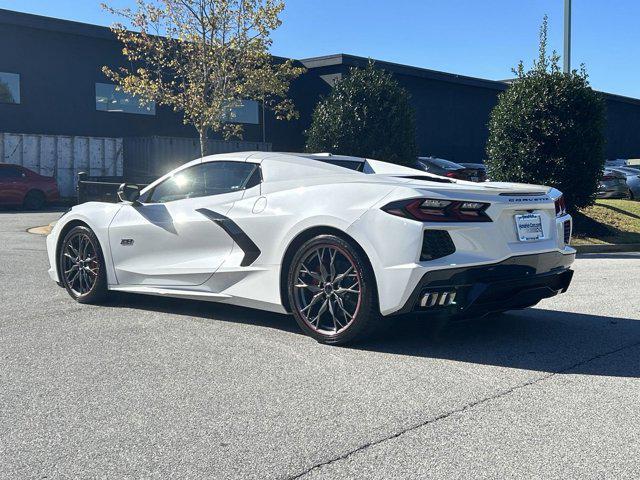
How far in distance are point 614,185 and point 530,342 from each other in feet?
61.1

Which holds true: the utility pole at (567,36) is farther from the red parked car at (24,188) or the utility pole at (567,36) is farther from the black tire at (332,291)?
the red parked car at (24,188)

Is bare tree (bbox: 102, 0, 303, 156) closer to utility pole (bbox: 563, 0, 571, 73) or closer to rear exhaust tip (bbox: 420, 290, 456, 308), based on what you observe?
utility pole (bbox: 563, 0, 571, 73)

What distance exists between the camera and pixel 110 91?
26.5m

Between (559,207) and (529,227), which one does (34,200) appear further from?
(529,227)

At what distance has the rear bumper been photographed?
4.53 m

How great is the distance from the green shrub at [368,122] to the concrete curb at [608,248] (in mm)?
4475

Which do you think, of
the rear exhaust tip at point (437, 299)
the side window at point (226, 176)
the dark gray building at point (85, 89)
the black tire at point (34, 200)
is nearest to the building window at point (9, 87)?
the dark gray building at point (85, 89)

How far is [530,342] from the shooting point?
16.9 ft

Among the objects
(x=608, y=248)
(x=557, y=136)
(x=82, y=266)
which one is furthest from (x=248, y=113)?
(x=82, y=266)

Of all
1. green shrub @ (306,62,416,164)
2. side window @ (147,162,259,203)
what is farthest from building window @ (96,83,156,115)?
side window @ (147,162,259,203)

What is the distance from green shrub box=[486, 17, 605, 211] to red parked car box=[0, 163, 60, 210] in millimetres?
13917

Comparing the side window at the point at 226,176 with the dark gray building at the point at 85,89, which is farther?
the dark gray building at the point at 85,89

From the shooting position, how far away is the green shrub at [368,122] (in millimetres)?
15562

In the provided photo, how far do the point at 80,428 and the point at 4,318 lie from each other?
9.51 ft
